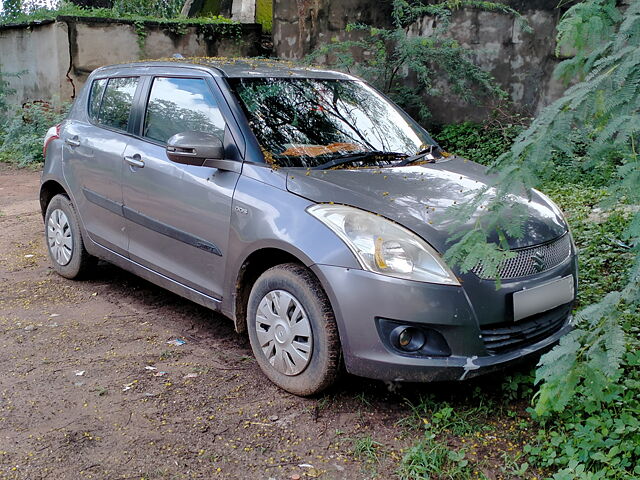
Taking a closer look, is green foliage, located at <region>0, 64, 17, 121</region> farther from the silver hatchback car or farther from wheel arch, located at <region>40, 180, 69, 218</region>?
the silver hatchback car

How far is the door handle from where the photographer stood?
4.43 meters

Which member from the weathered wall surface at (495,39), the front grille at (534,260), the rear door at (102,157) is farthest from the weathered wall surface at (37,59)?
the front grille at (534,260)

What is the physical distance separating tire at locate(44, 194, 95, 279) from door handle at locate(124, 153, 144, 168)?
3.18ft

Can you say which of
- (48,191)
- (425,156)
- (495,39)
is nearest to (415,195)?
(425,156)

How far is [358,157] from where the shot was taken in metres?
4.02

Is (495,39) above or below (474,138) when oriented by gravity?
above

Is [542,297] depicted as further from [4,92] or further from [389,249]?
[4,92]

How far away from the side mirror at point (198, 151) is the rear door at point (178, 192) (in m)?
0.05

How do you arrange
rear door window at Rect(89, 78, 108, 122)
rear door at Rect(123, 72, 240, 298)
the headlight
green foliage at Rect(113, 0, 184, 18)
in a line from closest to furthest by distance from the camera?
the headlight → rear door at Rect(123, 72, 240, 298) → rear door window at Rect(89, 78, 108, 122) → green foliage at Rect(113, 0, 184, 18)

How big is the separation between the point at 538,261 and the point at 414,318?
0.78 m

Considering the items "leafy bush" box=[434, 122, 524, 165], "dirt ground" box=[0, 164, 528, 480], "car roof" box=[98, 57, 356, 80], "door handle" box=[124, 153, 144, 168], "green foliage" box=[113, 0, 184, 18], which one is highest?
"green foliage" box=[113, 0, 184, 18]

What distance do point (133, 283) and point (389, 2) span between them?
746 centimetres

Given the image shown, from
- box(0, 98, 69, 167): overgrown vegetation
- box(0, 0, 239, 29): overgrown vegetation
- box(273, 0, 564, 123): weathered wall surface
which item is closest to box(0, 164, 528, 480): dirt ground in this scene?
box(273, 0, 564, 123): weathered wall surface

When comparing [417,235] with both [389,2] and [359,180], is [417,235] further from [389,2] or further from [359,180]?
[389,2]
